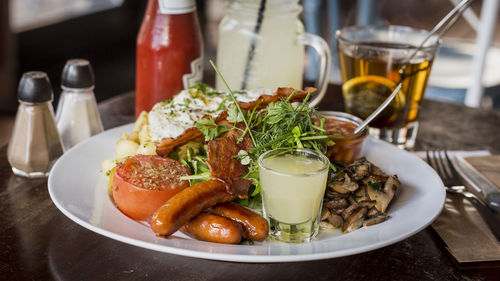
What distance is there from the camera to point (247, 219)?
1.34 metres

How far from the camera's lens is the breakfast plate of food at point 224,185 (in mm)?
1245

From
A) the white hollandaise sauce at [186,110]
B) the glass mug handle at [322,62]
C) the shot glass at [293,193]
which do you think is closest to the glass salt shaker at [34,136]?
the white hollandaise sauce at [186,110]

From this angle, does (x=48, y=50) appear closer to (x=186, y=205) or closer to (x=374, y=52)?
(x=374, y=52)

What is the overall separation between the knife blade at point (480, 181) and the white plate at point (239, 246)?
0.15 meters

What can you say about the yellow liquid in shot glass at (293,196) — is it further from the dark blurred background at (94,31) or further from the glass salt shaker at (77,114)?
the dark blurred background at (94,31)

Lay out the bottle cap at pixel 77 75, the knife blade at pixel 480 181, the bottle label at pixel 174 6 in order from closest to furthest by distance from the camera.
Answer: the knife blade at pixel 480 181 → the bottle cap at pixel 77 75 → the bottle label at pixel 174 6

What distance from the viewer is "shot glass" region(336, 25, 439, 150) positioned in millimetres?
2053

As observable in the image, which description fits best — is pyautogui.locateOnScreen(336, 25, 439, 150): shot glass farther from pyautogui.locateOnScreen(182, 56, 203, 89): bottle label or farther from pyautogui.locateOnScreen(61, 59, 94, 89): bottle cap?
pyautogui.locateOnScreen(61, 59, 94, 89): bottle cap

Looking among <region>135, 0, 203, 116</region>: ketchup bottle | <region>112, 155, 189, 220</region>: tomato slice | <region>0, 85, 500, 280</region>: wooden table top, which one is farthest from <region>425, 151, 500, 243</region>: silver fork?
<region>135, 0, 203, 116</region>: ketchup bottle

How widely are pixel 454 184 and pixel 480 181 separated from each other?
0.08 m

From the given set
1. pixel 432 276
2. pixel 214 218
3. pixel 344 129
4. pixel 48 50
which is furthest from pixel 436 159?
pixel 48 50

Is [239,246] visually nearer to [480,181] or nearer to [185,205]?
[185,205]

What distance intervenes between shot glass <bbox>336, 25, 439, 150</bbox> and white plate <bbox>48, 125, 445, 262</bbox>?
31 cm

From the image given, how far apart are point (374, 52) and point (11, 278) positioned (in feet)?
4.81
